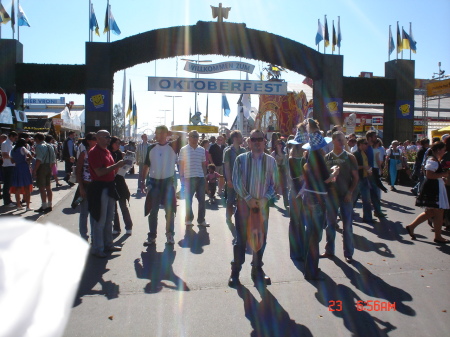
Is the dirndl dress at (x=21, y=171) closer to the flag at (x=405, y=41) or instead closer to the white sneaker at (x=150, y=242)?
the white sneaker at (x=150, y=242)

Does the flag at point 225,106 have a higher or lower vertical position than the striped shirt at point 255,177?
A: higher

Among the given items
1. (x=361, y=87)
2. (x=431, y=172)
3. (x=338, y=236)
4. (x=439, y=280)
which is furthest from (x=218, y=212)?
(x=361, y=87)

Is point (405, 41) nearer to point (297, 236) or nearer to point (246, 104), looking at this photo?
point (246, 104)

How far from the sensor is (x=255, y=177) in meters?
5.03

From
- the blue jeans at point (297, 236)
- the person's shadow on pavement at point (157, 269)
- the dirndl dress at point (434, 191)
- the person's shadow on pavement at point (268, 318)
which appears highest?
the dirndl dress at point (434, 191)

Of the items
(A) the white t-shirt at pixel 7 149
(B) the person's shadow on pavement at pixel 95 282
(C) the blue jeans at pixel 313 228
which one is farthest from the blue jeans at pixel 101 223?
(A) the white t-shirt at pixel 7 149

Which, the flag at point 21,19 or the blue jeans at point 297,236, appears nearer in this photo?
the blue jeans at point 297,236

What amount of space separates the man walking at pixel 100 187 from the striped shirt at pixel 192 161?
2.21 metres

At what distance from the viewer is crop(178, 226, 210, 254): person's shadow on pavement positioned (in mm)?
7055

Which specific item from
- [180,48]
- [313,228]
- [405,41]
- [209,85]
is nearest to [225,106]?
[405,41]

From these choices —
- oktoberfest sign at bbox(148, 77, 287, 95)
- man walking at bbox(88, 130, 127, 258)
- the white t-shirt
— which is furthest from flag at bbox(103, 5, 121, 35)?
man walking at bbox(88, 130, 127, 258)

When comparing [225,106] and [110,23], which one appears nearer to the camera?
[110,23]

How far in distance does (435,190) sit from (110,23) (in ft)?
65.0

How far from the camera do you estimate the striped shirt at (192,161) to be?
8562 millimetres
